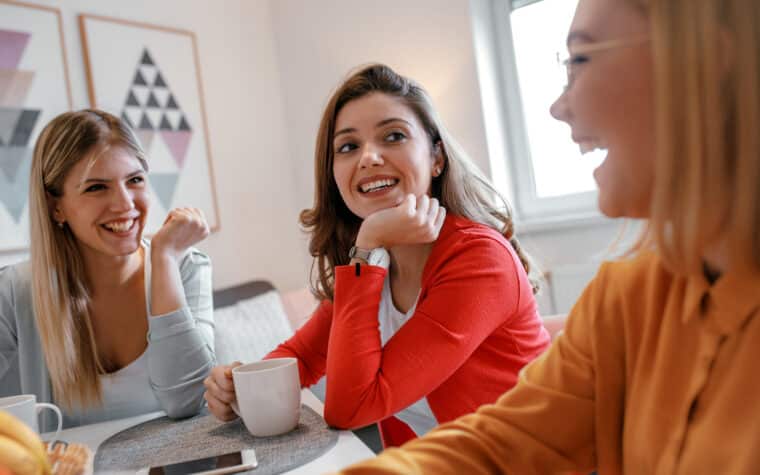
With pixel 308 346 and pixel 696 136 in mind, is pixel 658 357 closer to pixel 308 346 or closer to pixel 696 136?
pixel 696 136

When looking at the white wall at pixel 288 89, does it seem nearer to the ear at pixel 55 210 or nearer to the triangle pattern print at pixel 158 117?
the triangle pattern print at pixel 158 117

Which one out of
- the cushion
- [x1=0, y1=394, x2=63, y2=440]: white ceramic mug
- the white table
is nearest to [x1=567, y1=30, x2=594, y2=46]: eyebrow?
the white table

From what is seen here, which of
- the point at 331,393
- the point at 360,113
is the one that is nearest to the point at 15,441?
the point at 331,393

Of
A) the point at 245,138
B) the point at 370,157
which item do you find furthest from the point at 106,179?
the point at 245,138

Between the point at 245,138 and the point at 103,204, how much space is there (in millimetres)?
1716

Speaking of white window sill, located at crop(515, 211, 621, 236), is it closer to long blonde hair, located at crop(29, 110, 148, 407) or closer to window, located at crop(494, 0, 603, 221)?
window, located at crop(494, 0, 603, 221)

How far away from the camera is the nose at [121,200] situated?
1.42 metres

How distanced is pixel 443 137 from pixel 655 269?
76cm

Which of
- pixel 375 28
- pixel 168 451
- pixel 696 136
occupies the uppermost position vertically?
pixel 375 28

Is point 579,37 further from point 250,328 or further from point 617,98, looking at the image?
point 250,328

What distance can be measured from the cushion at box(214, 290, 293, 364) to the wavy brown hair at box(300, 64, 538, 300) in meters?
0.93

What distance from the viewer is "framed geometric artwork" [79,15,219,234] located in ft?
8.22

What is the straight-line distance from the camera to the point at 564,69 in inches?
23.9

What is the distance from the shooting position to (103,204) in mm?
1416
